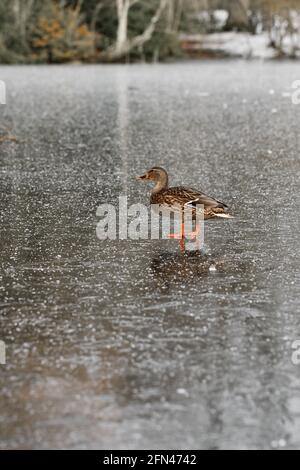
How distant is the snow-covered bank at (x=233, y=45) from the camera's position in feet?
245

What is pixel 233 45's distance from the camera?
260ft

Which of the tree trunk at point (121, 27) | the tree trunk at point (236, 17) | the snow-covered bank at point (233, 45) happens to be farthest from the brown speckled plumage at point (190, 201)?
the tree trunk at point (236, 17)

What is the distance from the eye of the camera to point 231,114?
24016 millimetres

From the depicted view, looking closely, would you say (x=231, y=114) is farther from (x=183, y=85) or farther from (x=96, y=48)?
(x=96, y=48)

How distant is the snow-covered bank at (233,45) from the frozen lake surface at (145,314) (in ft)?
196

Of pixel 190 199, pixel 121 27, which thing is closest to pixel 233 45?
pixel 121 27

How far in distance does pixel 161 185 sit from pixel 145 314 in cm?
245

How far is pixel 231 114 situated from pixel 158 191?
15898 millimetres

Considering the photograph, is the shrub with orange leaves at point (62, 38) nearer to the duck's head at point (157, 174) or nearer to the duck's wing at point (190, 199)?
the duck's head at point (157, 174)

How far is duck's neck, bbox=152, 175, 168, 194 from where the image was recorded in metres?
8.45

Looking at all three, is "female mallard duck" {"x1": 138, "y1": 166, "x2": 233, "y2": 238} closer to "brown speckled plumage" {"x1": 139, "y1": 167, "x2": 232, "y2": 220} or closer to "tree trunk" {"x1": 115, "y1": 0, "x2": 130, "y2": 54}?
"brown speckled plumage" {"x1": 139, "y1": 167, "x2": 232, "y2": 220}

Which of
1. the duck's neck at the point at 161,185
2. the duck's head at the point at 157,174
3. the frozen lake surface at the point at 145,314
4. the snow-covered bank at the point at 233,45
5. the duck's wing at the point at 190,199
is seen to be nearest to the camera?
the frozen lake surface at the point at 145,314

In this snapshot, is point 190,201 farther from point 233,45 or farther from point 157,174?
point 233,45
